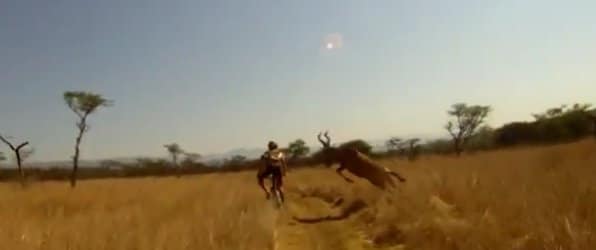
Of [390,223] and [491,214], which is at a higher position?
[491,214]

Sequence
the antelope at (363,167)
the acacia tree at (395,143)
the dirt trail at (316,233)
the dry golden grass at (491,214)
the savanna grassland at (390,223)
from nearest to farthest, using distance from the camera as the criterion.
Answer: the dry golden grass at (491,214) < the savanna grassland at (390,223) < the dirt trail at (316,233) < the antelope at (363,167) < the acacia tree at (395,143)

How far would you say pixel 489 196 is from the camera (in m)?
9.20

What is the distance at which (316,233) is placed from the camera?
1054 cm

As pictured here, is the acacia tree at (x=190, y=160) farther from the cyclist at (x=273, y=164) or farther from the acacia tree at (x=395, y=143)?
the cyclist at (x=273, y=164)

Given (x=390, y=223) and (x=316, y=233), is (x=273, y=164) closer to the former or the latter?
(x=316, y=233)

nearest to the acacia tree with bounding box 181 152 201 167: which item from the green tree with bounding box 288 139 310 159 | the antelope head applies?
the green tree with bounding box 288 139 310 159

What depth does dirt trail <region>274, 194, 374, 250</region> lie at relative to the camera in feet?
29.7

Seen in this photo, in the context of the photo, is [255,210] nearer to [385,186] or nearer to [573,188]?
[385,186]

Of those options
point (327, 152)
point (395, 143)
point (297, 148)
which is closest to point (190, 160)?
point (297, 148)

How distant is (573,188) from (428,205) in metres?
2.65

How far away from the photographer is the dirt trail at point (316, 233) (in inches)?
357

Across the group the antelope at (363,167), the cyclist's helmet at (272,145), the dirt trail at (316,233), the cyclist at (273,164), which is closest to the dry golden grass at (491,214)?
the dirt trail at (316,233)

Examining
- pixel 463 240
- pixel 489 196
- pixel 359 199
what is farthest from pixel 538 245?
pixel 359 199

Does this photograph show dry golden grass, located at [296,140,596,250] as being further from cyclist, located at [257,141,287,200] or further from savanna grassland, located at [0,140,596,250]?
cyclist, located at [257,141,287,200]
